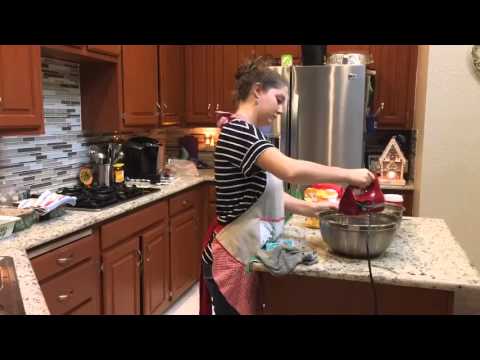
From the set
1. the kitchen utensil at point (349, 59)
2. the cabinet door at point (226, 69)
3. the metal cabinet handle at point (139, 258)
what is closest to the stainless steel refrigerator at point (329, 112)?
the kitchen utensil at point (349, 59)

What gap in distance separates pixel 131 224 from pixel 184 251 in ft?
2.84

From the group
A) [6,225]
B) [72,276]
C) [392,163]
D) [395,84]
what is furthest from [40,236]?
[395,84]

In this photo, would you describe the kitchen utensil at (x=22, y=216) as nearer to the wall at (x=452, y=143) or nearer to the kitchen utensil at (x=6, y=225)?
the kitchen utensil at (x=6, y=225)

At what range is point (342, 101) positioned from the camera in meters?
3.20

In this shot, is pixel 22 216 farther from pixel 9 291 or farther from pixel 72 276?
pixel 9 291

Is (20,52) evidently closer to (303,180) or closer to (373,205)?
(303,180)

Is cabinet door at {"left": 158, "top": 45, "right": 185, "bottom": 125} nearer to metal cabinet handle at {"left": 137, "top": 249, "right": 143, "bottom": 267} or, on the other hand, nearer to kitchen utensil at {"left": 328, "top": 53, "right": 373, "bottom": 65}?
kitchen utensil at {"left": 328, "top": 53, "right": 373, "bottom": 65}

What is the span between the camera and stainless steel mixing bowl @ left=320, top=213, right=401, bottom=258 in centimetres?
139

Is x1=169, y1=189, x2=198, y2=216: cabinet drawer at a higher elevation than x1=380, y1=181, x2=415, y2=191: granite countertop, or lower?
lower

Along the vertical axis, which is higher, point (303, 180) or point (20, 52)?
point (20, 52)

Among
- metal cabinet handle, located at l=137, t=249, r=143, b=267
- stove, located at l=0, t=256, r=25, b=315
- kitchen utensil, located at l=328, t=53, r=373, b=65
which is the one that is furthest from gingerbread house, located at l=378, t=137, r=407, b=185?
stove, located at l=0, t=256, r=25, b=315

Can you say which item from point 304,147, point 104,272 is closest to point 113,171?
point 104,272

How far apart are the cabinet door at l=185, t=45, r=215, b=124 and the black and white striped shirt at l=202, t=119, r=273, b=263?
2.50 metres

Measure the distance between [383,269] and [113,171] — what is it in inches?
83.0
